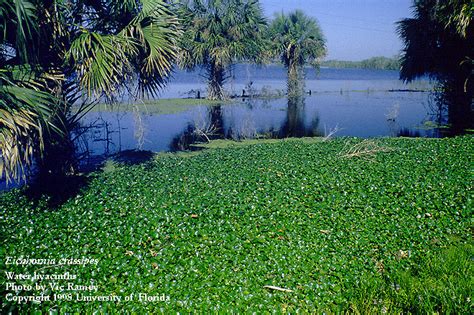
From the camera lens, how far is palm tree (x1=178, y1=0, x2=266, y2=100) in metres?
23.6

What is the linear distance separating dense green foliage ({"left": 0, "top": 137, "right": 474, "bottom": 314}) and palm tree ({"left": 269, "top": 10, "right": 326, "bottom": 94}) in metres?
23.3

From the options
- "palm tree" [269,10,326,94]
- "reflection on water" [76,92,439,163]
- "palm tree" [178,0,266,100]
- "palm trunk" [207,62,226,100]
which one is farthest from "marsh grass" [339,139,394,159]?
"palm tree" [269,10,326,94]

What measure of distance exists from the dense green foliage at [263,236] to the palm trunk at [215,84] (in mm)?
17809

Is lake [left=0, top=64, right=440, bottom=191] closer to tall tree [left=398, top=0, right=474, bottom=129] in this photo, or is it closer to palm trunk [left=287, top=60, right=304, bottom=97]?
tall tree [left=398, top=0, right=474, bottom=129]

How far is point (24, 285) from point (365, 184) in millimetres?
6115

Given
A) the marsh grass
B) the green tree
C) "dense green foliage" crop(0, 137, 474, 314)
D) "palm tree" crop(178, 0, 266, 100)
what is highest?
"palm tree" crop(178, 0, 266, 100)

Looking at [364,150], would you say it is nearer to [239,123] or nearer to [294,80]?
[239,123]

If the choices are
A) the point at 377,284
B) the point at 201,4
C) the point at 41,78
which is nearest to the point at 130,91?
the point at 41,78

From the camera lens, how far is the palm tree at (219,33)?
23625 millimetres

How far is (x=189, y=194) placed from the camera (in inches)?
267

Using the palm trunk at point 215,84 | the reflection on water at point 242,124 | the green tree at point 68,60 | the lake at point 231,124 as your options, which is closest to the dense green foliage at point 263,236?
the green tree at point 68,60

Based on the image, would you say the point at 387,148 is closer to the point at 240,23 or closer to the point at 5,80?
the point at 5,80

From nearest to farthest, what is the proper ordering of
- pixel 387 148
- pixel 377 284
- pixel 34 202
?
pixel 377 284 < pixel 34 202 < pixel 387 148

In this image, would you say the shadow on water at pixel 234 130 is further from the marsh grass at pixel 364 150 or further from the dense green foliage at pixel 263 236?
the dense green foliage at pixel 263 236
